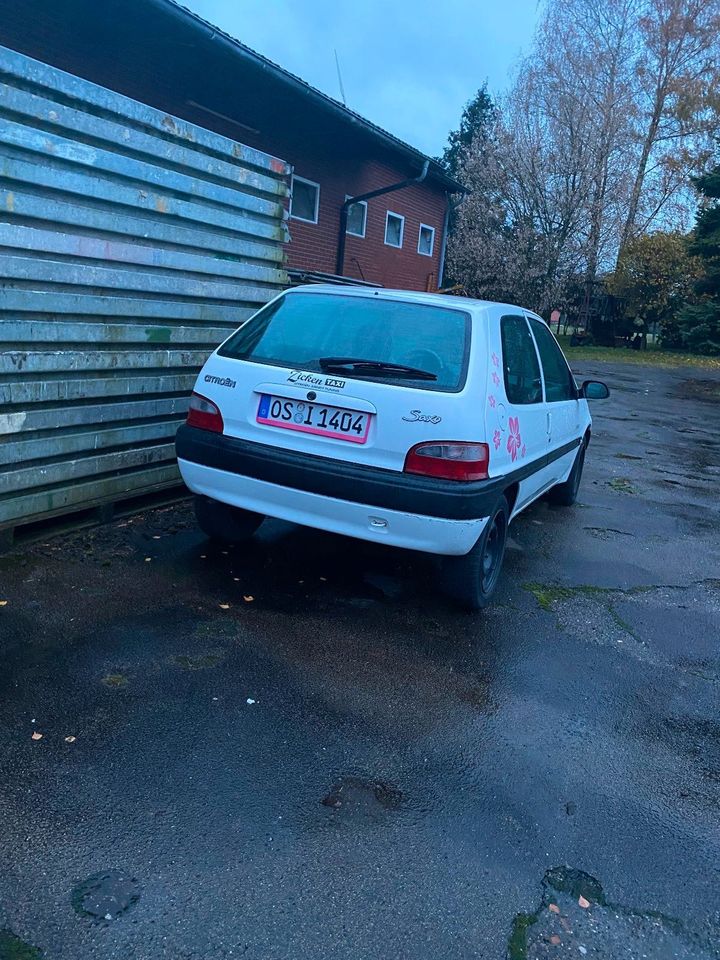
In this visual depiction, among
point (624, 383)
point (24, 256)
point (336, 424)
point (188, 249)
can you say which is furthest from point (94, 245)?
point (624, 383)

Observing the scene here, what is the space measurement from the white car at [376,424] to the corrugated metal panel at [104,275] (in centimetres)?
83

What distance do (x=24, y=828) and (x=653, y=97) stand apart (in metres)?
35.2

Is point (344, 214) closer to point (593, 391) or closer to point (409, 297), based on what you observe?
point (593, 391)

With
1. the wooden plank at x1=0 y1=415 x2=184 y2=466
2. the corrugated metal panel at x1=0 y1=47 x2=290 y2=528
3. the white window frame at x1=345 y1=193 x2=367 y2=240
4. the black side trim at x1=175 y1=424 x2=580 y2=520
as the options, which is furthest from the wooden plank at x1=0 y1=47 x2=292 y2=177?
the white window frame at x1=345 y1=193 x2=367 y2=240

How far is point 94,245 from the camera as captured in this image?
4.45 meters

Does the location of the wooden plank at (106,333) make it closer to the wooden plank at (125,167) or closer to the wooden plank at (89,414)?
the wooden plank at (89,414)

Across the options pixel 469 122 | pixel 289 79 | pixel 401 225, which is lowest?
pixel 401 225

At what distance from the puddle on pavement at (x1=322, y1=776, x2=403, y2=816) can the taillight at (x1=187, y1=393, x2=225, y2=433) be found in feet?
6.84

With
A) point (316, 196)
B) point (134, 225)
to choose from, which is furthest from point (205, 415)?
point (316, 196)

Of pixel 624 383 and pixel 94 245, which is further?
pixel 624 383

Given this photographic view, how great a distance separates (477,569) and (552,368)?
212cm

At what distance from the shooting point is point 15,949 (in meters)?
1.87

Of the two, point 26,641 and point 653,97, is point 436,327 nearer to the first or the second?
point 26,641

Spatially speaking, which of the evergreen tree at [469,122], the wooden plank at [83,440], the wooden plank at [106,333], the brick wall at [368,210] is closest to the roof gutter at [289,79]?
the brick wall at [368,210]
